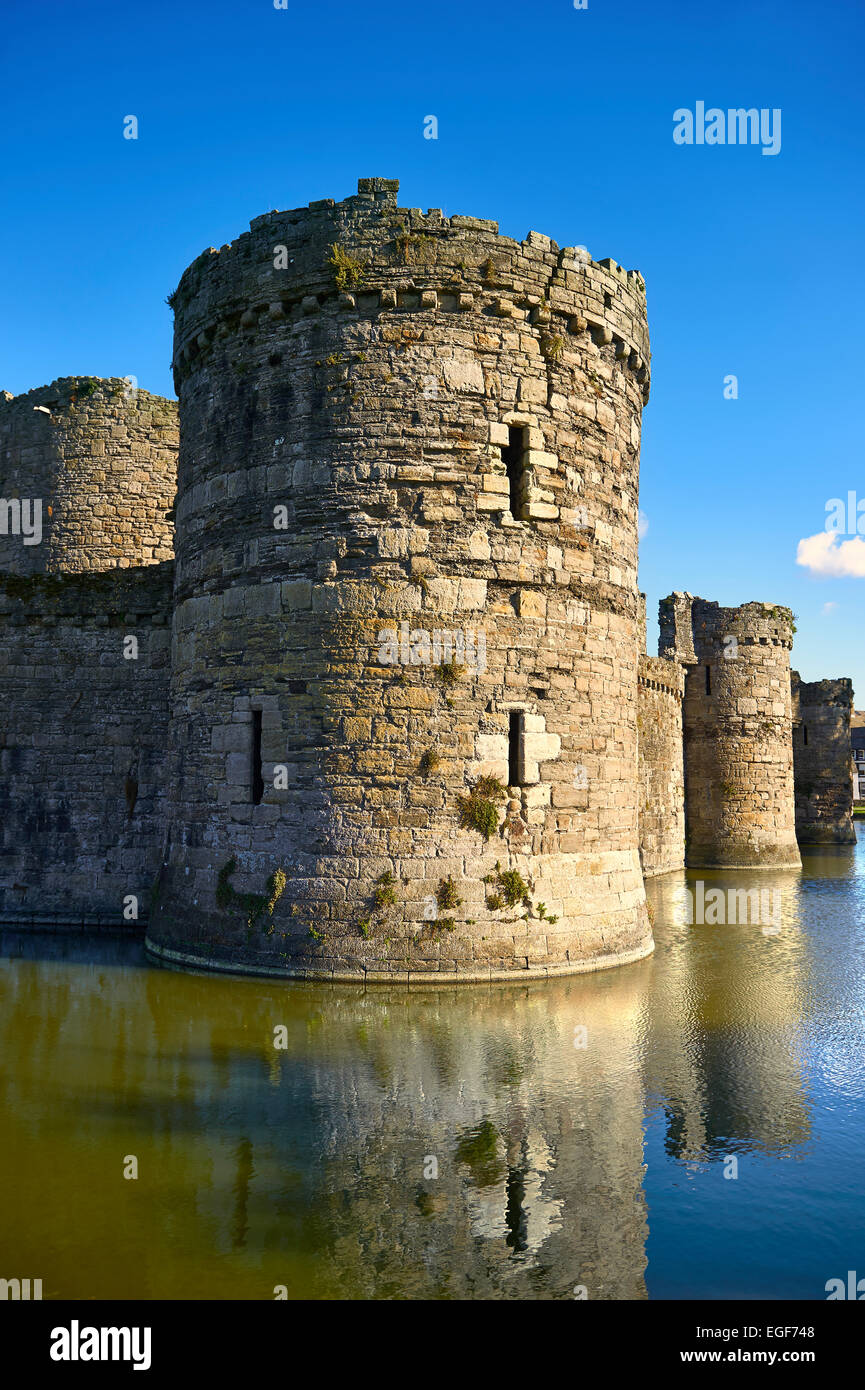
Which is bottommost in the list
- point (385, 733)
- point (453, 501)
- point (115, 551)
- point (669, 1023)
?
point (669, 1023)

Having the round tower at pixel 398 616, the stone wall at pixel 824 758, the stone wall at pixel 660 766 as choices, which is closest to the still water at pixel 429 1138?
the round tower at pixel 398 616

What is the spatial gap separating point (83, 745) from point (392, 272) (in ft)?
23.2

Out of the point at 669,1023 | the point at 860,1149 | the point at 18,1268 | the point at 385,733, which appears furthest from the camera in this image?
the point at 385,733

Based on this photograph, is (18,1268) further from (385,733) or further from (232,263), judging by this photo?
(232,263)

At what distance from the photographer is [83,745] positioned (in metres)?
12.7

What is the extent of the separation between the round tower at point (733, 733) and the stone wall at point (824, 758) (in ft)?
22.5

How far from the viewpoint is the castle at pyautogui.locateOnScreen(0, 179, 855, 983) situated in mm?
9469

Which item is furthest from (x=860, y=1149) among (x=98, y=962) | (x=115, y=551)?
(x=115, y=551)

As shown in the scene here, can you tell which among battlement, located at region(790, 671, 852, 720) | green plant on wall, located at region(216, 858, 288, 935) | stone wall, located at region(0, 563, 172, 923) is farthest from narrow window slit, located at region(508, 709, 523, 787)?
battlement, located at region(790, 671, 852, 720)

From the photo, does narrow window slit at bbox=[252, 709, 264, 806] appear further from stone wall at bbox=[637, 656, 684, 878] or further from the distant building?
the distant building

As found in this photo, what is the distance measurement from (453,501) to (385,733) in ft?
7.96

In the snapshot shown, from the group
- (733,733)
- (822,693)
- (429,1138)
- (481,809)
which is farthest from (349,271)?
(822,693)

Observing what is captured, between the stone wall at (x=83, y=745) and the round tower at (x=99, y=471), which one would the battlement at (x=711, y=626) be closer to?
the round tower at (x=99, y=471)

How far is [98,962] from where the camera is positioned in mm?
10523
